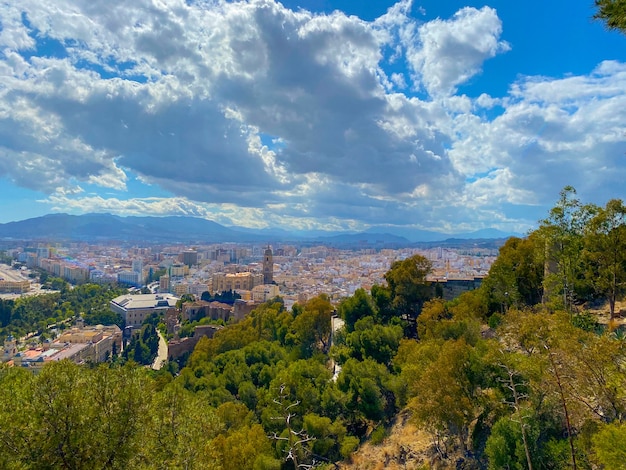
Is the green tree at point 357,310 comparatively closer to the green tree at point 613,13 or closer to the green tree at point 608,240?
the green tree at point 608,240

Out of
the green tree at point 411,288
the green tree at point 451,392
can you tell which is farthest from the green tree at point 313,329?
the green tree at point 451,392

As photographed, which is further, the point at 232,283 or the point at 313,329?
the point at 232,283

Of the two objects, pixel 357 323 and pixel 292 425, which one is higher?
pixel 357 323

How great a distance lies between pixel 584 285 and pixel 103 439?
11398mm

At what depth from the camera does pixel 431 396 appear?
6.98m

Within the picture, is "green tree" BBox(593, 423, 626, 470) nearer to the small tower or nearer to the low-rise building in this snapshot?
the low-rise building

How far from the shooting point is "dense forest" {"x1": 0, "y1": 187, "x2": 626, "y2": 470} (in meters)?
4.53

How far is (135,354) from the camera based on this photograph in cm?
3297

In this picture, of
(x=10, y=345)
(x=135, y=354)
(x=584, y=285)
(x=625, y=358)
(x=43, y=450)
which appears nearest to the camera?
(x=43, y=450)

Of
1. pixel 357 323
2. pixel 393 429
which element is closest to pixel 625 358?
pixel 393 429

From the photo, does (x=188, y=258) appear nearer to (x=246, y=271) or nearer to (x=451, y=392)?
(x=246, y=271)

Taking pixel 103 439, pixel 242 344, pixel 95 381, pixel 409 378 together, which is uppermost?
pixel 95 381

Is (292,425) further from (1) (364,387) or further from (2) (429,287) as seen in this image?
(2) (429,287)

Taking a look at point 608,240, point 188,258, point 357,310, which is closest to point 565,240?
point 608,240
